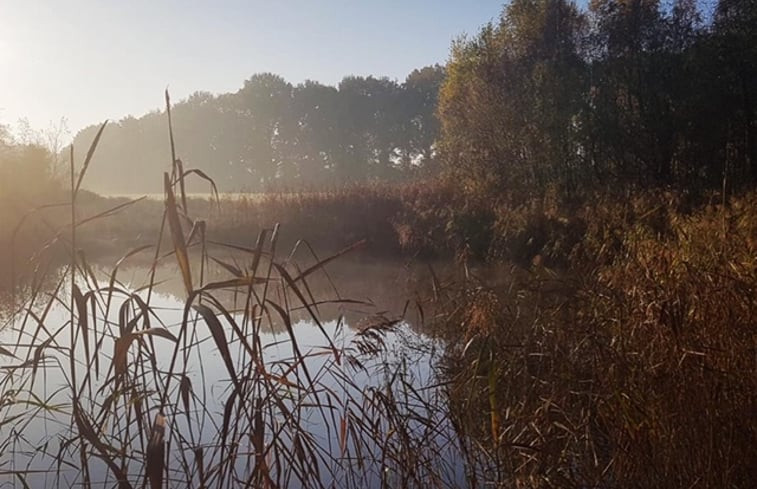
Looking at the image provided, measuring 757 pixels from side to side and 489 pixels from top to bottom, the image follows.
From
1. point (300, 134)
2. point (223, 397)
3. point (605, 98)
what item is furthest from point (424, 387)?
point (300, 134)

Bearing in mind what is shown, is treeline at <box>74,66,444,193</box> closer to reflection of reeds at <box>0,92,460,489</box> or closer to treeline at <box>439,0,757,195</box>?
treeline at <box>439,0,757,195</box>

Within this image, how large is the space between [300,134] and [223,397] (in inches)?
1210

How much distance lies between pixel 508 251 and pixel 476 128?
6121 millimetres

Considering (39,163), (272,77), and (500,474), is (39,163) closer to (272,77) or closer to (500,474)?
(500,474)

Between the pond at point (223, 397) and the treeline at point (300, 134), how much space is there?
27.2 meters

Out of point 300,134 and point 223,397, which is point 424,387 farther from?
point 300,134

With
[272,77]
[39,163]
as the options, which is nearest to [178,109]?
[272,77]

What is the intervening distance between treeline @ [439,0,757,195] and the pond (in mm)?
6935

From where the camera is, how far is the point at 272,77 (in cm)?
3462

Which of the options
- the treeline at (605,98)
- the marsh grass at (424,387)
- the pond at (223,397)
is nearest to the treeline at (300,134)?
the treeline at (605,98)

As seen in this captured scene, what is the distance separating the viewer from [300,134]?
33.1 m

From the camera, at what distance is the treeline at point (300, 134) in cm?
3238

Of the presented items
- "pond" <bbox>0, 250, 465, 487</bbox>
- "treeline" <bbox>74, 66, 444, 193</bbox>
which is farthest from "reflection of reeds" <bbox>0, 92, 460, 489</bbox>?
"treeline" <bbox>74, 66, 444, 193</bbox>

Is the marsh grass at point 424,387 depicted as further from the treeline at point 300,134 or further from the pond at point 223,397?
the treeline at point 300,134
